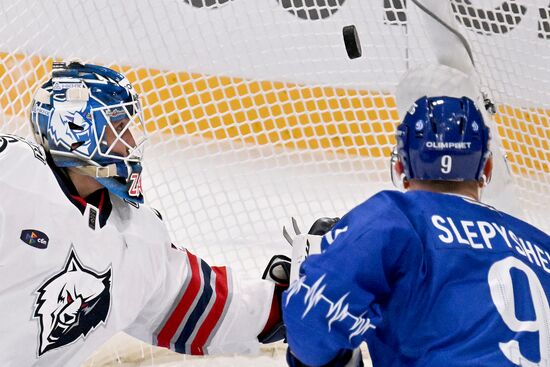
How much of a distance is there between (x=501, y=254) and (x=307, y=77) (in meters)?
1.66

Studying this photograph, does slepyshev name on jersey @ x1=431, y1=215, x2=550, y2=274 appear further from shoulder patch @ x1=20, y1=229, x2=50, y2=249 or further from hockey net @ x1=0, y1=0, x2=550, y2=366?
hockey net @ x1=0, y1=0, x2=550, y2=366

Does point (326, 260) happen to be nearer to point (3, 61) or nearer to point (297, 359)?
point (297, 359)

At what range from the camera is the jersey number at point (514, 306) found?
1.39 metres

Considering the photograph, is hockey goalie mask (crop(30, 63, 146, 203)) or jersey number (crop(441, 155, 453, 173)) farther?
hockey goalie mask (crop(30, 63, 146, 203))

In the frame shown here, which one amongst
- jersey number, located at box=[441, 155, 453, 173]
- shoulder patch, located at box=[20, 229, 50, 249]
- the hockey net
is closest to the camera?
jersey number, located at box=[441, 155, 453, 173]

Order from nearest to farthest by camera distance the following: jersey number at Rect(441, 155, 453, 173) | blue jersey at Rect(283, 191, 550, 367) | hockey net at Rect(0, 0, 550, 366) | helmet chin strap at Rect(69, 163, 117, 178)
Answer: blue jersey at Rect(283, 191, 550, 367)
jersey number at Rect(441, 155, 453, 173)
helmet chin strap at Rect(69, 163, 117, 178)
hockey net at Rect(0, 0, 550, 366)

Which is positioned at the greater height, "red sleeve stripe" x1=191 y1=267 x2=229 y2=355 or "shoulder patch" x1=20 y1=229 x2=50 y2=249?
"shoulder patch" x1=20 y1=229 x2=50 y2=249

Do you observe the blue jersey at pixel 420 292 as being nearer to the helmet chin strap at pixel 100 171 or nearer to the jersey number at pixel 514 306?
the jersey number at pixel 514 306

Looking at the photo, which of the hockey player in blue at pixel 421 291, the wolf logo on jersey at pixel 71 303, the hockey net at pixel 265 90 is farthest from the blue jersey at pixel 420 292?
the hockey net at pixel 265 90

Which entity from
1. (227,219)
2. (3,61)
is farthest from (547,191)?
(3,61)

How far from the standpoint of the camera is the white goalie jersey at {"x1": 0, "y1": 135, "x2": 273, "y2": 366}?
1640 mm

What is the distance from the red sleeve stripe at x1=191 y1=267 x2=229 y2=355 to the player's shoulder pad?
492mm

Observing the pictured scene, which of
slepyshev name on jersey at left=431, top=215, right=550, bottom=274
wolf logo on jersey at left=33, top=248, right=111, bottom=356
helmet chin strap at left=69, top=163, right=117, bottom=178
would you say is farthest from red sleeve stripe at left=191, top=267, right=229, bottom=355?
slepyshev name on jersey at left=431, top=215, right=550, bottom=274

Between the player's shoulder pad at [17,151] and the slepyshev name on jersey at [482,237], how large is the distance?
741mm
